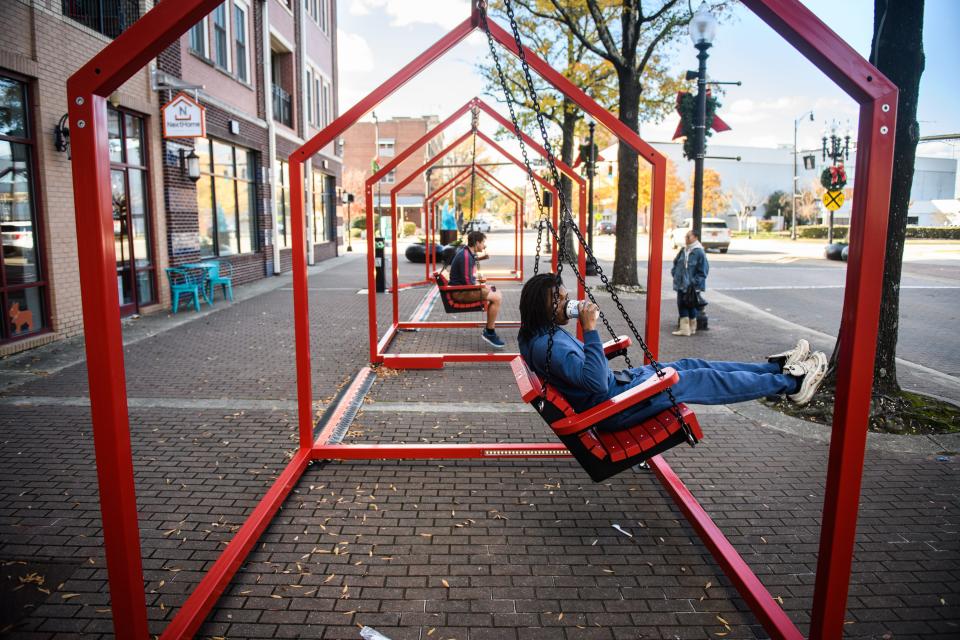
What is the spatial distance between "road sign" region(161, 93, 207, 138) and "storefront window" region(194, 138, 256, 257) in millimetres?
2550

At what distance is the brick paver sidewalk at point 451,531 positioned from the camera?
121 inches

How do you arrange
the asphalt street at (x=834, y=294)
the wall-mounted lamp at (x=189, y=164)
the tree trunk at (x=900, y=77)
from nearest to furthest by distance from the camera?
the tree trunk at (x=900, y=77) → the asphalt street at (x=834, y=294) → the wall-mounted lamp at (x=189, y=164)

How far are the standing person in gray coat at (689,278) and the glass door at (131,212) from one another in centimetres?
940

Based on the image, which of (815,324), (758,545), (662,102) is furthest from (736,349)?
(662,102)

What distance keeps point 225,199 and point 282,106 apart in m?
6.09

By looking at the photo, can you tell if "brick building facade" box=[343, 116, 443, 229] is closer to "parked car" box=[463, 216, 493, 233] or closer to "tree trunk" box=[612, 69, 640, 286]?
"parked car" box=[463, 216, 493, 233]

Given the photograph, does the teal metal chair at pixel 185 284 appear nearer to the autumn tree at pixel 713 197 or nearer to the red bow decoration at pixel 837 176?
the red bow decoration at pixel 837 176

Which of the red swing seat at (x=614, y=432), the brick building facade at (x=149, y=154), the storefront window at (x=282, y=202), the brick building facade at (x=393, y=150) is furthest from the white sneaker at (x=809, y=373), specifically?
the brick building facade at (x=393, y=150)

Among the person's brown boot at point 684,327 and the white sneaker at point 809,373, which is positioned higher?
the white sneaker at point 809,373

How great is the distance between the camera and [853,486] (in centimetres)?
263

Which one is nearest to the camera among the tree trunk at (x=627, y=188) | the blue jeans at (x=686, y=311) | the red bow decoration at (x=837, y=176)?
the blue jeans at (x=686, y=311)

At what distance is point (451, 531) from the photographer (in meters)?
3.88

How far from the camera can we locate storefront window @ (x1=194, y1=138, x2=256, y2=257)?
15047 millimetres

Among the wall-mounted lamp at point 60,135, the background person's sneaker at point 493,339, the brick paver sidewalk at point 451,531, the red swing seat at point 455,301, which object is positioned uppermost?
the wall-mounted lamp at point 60,135
